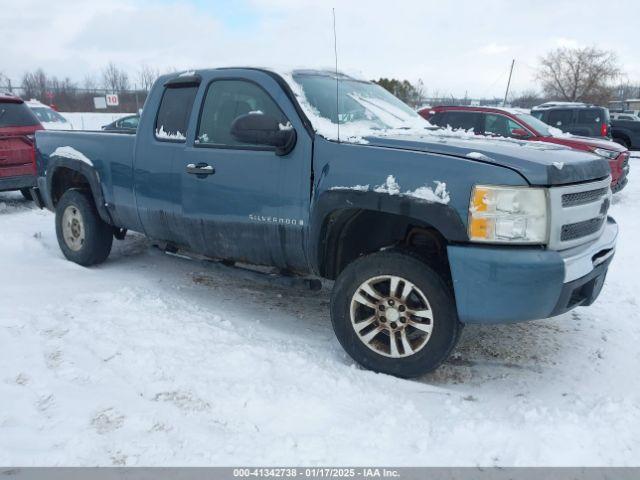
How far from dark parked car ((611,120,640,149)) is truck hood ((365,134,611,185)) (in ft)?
55.4

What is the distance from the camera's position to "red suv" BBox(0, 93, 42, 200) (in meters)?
7.74

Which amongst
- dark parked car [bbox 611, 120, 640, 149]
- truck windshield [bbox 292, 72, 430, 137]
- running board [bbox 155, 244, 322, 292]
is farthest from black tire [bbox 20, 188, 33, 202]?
dark parked car [bbox 611, 120, 640, 149]

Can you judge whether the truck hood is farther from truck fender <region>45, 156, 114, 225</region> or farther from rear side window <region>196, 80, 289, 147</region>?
truck fender <region>45, 156, 114, 225</region>

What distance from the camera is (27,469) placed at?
7.72 ft

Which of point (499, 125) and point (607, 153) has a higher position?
point (499, 125)

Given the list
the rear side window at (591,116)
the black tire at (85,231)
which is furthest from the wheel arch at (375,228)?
the rear side window at (591,116)

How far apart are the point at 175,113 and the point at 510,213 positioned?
283cm

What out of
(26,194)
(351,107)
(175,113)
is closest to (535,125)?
(351,107)

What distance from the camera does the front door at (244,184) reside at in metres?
3.55

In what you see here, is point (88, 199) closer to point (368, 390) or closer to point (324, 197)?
point (324, 197)

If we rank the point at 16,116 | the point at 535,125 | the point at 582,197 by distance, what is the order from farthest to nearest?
1. the point at 535,125
2. the point at 16,116
3. the point at 582,197

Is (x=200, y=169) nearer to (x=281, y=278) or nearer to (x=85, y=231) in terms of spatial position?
(x=281, y=278)

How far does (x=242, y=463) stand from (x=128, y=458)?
512mm

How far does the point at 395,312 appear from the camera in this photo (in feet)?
10.5
